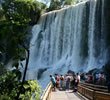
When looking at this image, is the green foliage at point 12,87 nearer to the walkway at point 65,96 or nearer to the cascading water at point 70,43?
the walkway at point 65,96

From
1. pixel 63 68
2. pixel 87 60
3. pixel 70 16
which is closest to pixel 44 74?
pixel 63 68

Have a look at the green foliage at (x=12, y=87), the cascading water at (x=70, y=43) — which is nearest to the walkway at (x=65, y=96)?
the green foliage at (x=12, y=87)

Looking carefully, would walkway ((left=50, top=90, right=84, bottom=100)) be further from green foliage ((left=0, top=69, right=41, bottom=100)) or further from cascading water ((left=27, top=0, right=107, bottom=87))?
cascading water ((left=27, top=0, right=107, bottom=87))

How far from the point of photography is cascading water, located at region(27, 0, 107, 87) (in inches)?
1075

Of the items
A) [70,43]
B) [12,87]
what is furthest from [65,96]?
[70,43]

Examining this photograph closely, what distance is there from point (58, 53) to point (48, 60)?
2.09m

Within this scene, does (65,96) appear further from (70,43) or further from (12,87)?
(70,43)

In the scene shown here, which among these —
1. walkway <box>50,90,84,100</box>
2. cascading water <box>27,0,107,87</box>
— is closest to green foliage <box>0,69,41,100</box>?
walkway <box>50,90,84,100</box>

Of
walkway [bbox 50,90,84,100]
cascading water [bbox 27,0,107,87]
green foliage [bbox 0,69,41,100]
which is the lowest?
walkway [bbox 50,90,84,100]

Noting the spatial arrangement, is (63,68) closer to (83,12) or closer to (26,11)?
(83,12)

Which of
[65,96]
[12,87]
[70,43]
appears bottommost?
[65,96]

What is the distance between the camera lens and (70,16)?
32000 mm

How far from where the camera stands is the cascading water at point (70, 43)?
27.3 meters

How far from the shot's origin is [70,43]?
30797 millimetres
